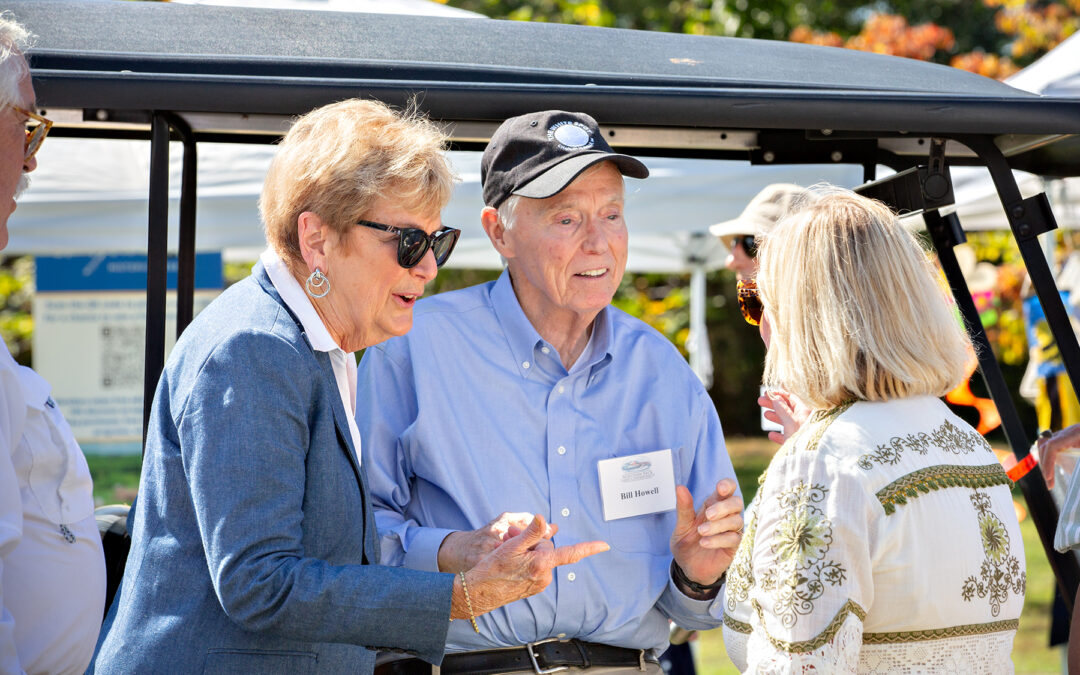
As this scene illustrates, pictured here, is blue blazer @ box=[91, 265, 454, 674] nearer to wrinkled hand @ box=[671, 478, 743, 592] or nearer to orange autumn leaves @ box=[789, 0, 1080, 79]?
wrinkled hand @ box=[671, 478, 743, 592]

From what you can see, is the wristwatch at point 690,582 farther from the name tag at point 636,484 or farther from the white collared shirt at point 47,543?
the white collared shirt at point 47,543

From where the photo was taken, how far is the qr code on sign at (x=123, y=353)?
5.55 meters

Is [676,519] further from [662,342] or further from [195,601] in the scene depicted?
[195,601]

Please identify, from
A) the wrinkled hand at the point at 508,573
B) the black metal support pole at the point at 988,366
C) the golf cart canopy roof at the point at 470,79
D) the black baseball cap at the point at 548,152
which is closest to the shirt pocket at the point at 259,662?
the wrinkled hand at the point at 508,573

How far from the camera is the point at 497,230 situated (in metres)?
2.40

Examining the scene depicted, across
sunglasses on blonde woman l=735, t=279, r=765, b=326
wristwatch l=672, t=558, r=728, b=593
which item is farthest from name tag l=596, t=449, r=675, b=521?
sunglasses on blonde woman l=735, t=279, r=765, b=326

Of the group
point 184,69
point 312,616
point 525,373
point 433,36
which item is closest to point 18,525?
point 312,616

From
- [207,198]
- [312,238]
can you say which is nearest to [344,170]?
[312,238]

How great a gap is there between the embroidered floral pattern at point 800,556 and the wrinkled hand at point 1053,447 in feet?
4.37

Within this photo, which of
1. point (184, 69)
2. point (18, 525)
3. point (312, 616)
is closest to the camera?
point (312, 616)

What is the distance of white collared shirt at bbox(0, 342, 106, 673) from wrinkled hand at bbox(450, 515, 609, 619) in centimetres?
70

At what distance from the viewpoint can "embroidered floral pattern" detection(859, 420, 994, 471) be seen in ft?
5.10

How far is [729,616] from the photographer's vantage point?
1709 millimetres

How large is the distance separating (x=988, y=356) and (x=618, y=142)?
1103 millimetres
